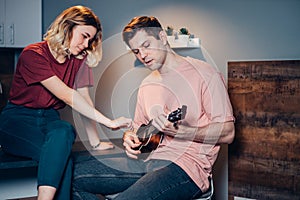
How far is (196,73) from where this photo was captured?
1.82 meters

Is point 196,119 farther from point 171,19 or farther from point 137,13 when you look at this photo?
point 137,13

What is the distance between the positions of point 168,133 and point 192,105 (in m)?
0.16

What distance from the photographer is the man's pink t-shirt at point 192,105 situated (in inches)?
67.1

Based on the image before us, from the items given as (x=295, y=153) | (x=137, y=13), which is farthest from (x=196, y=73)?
(x=137, y=13)

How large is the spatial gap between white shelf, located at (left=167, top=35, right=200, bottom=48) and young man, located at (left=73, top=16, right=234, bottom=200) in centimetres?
60

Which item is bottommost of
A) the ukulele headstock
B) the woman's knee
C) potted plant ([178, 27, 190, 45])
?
the woman's knee

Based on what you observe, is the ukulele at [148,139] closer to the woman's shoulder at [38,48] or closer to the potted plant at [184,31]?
the woman's shoulder at [38,48]

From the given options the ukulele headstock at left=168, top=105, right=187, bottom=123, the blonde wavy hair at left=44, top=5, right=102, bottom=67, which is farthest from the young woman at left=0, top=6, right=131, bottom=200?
the ukulele headstock at left=168, top=105, right=187, bottom=123

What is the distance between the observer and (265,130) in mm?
2115

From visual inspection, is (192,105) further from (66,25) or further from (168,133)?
(66,25)

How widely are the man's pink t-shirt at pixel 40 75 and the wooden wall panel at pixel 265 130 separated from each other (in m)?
0.81

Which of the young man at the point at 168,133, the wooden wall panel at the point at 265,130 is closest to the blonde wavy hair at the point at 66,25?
the young man at the point at 168,133

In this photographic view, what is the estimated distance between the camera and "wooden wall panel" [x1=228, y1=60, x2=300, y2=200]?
6.66 feet

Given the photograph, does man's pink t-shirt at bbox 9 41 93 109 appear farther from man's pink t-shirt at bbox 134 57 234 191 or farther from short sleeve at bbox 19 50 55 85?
man's pink t-shirt at bbox 134 57 234 191
